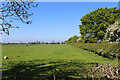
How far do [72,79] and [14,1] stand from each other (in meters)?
5.34

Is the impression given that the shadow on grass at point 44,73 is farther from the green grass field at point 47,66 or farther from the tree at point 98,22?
the tree at point 98,22

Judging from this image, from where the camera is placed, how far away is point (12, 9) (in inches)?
237

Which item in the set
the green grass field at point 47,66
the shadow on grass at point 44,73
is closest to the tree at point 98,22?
the green grass field at point 47,66

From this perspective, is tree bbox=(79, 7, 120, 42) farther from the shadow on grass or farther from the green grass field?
the shadow on grass

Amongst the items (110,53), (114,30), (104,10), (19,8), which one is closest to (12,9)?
(19,8)

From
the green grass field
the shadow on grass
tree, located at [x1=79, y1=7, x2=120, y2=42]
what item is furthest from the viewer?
tree, located at [x1=79, y1=7, x2=120, y2=42]

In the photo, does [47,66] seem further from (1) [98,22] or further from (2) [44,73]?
(1) [98,22]

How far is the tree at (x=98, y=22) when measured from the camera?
3148 cm

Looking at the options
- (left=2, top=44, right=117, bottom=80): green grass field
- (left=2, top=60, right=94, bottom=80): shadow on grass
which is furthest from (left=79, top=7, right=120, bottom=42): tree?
(left=2, top=60, right=94, bottom=80): shadow on grass

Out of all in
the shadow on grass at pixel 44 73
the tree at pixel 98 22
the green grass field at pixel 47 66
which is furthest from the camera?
the tree at pixel 98 22

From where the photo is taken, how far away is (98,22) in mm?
32625

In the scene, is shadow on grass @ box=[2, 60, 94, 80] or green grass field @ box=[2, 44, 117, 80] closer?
shadow on grass @ box=[2, 60, 94, 80]

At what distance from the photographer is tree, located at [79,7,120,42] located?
103 ft

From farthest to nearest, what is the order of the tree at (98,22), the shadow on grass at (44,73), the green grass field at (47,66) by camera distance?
the tree at (98,22), the green grass field at (47,66), the shadow on grass at (44,73)
